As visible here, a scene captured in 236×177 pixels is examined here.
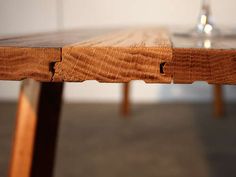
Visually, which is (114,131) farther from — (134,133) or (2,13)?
(2,13)

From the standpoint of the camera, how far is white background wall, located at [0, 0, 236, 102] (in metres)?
2.08

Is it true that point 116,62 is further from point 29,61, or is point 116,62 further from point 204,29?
point 204,29

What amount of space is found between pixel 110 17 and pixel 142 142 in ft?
3.35

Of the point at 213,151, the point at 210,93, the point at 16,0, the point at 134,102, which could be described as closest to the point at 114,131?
the point at 213,151

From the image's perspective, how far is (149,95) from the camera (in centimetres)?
216

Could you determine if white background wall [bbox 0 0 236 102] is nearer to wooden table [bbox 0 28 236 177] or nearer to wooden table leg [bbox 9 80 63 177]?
wooden table leg [bbox 9 80 63 177]

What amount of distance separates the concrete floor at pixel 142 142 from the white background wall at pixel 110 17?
0.18m

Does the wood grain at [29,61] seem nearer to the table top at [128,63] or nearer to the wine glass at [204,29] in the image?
the table top at [128,63]

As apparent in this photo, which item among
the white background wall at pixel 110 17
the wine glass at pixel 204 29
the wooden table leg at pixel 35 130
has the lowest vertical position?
the wooden table leg at pixel 35 130

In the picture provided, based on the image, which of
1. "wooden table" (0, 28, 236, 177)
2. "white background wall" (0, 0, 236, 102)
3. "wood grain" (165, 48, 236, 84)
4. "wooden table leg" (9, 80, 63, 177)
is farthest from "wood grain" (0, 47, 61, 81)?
"white background wall" (0, 0, 236, 102)

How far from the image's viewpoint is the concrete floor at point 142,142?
1082 millimetres

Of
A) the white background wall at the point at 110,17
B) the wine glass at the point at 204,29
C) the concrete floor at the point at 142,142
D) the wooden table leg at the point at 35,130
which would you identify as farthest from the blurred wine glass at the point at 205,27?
the white background wall at the point at 110,17

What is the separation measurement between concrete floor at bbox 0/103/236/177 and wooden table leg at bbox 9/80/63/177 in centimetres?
36

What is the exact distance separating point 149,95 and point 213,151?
939mm
